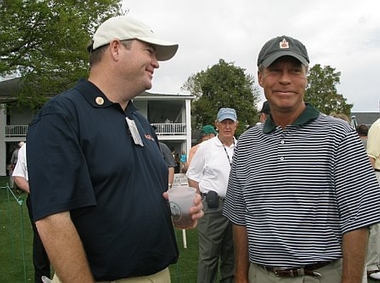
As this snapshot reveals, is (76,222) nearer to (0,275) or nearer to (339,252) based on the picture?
(339,252)

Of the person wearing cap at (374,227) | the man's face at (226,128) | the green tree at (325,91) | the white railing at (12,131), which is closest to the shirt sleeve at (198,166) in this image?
the man's face at (226,128)

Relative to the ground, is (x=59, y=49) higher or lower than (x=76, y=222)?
higher

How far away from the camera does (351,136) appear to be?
90.4 inches

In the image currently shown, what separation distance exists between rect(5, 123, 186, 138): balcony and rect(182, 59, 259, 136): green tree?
11.7m

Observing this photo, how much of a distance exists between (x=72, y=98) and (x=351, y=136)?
139 centimetres

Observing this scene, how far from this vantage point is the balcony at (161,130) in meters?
36.1

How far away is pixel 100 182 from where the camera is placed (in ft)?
6.58

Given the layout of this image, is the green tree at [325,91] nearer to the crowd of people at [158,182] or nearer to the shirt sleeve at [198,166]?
the shirt sleeve at [198,166]

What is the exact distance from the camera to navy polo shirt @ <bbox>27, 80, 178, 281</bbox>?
1.87 meters

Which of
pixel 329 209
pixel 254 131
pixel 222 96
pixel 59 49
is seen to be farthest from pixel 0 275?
pixel 222 96

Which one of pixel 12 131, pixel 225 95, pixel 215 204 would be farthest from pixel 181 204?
pixel 225 95

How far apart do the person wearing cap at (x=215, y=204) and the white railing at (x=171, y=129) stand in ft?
103

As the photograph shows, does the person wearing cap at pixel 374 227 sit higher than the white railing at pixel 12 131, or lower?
lower

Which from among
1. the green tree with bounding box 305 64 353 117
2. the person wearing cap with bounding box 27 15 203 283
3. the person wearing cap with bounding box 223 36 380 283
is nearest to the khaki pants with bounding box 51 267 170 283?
the person wearing cap with bounding box 27 15 203 283
